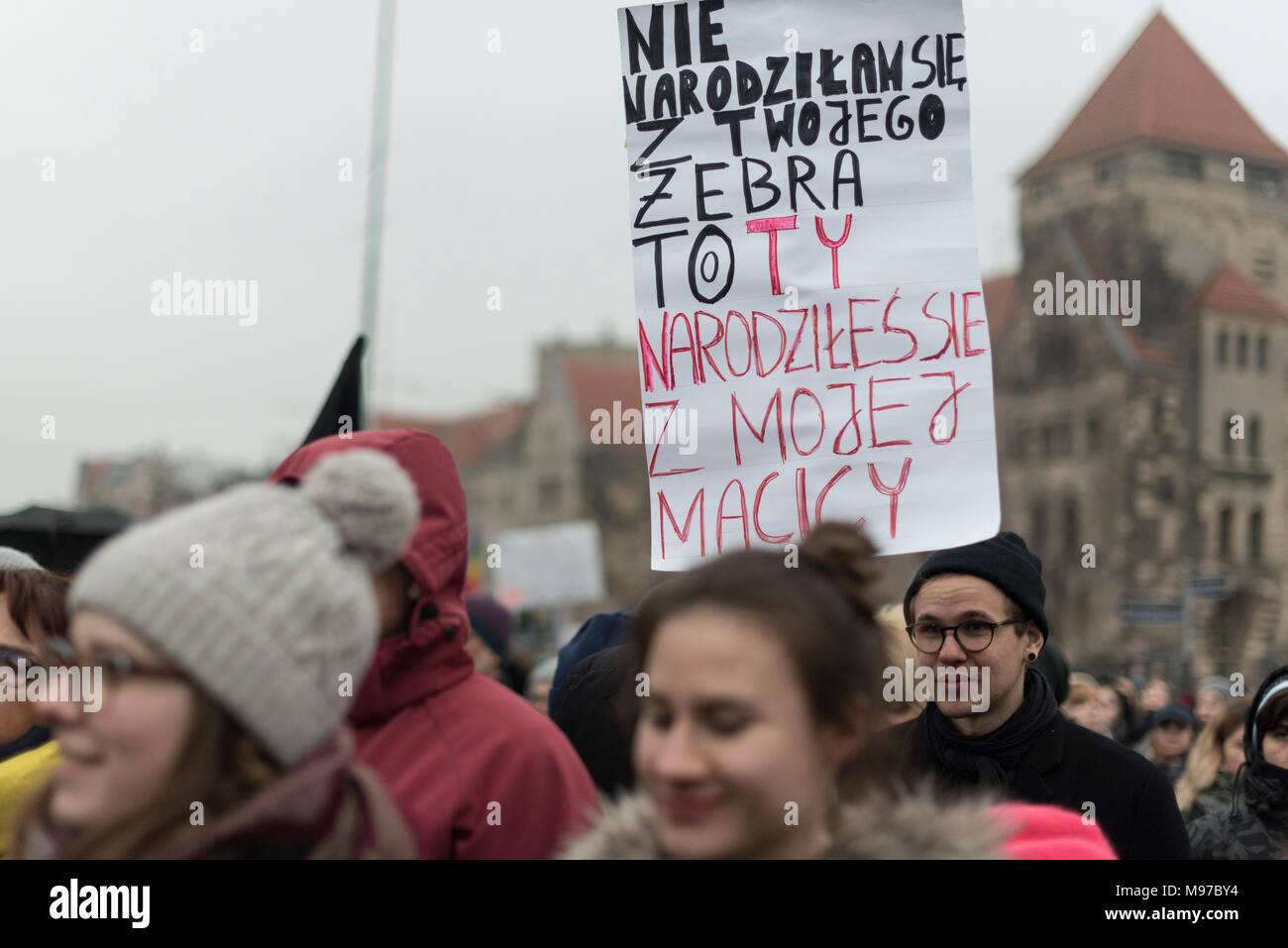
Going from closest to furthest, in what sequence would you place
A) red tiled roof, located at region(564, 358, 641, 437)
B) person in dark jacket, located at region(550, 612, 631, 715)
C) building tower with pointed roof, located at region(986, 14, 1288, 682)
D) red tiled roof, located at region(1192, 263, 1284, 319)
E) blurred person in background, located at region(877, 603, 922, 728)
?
blurred person in background, located at region(877, 603, 922, 728), person in dark jacket, located at region(550, 612, 631, 715), building tower with pointed roof, located at region(986, 14, 1288, 682), red tiled roof, located at region(1192, 263, 1284, 319), red tiled roof, located at region(564, 358, 641, 437)

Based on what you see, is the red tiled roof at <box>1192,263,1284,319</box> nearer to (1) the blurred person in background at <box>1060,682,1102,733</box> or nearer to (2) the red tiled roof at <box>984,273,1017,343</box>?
(2) the red tiled roof at <box>984,273,1017,343</box>

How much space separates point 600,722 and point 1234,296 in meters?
62.7

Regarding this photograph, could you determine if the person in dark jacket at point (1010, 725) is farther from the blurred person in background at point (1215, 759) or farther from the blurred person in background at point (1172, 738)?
the blurred person in background at point (1172, 738)

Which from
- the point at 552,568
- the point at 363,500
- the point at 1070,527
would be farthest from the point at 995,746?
the point at 1070,527

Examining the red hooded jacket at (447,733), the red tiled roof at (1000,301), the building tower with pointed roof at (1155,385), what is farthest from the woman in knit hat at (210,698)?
the red tiled roof at (1000,301)

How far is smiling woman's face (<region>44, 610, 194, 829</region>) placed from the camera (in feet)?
6.48

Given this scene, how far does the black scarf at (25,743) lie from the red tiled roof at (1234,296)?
62.5 meters

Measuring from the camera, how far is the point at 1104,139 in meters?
66.0

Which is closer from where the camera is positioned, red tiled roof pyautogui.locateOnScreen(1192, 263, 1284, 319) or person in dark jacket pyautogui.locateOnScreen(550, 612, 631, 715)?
person in dark jacket pyautogui.locateOnScreen(550, 612, 631, 715)

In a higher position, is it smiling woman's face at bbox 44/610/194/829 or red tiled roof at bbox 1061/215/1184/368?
red tiled roof at bbox 1061/215/1184/368

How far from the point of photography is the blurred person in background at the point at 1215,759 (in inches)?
208

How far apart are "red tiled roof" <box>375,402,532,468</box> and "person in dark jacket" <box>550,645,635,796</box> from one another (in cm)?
8007

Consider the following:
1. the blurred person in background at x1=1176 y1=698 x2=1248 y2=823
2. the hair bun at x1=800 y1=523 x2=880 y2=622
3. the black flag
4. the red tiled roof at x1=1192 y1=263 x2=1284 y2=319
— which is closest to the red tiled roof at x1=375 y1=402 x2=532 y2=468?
the red tiled roof at x1=1192 y1=263 x2=1284 y2=319

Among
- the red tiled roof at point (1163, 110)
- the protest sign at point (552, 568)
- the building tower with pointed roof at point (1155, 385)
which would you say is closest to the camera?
the protest sign at point (552, 568)
